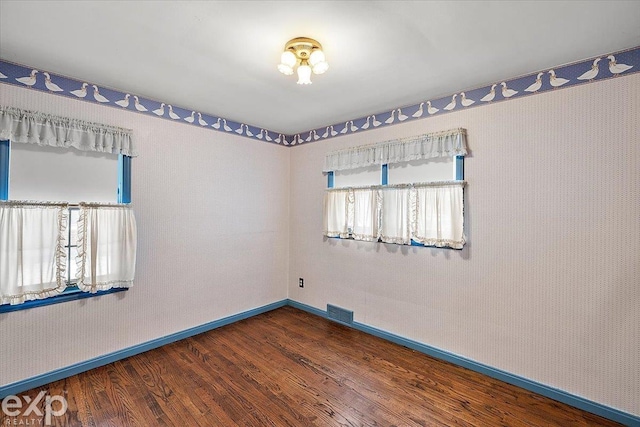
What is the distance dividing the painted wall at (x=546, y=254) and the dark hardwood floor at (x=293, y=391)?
310 mm

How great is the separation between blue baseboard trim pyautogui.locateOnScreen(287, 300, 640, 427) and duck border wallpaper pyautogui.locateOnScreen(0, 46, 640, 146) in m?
2.36

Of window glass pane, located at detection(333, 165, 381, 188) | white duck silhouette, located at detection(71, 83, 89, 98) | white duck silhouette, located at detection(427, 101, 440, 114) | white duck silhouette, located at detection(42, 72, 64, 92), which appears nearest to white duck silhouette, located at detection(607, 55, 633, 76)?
white duck silhouette, located at detection(427, 101, 440, 114)

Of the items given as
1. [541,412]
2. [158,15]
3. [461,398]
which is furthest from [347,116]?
[541,412]

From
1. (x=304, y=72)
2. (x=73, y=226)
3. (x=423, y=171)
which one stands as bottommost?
(x=73, y=226)

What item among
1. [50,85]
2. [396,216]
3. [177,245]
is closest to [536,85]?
[396,216]

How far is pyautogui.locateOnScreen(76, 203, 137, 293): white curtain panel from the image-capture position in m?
2.51

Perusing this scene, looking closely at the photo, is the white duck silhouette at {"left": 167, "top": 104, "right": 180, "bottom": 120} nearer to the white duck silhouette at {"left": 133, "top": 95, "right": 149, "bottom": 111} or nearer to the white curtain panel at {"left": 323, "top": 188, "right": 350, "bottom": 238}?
the white duck silhouette at {"left": 133, "top": 95, "right": 149, "bottom": 111}

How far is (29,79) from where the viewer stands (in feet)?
7.54

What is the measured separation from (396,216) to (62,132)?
316 cm

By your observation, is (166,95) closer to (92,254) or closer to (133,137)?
(133,137)

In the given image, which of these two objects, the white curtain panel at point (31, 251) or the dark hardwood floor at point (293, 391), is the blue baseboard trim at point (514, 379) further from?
the white curtain panel at point (31, 251)

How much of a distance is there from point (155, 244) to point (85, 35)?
1895 millimetres

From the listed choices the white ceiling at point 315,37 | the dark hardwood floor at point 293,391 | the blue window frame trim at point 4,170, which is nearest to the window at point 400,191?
the white ceiling at point 315,37

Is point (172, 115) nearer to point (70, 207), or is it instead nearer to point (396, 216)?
point (70, 207)
